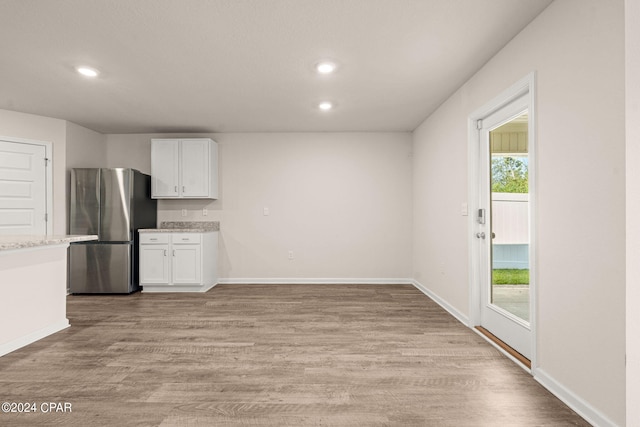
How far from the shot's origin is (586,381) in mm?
1773

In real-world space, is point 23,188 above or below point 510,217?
above

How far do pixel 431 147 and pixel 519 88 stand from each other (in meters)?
2.03

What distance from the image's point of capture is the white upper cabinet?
Answer: 4977 mm

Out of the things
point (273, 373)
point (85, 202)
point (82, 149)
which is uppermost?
point (82, 149)

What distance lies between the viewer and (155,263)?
469cm

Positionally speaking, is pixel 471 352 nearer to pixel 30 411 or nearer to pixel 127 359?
pixel 127 359

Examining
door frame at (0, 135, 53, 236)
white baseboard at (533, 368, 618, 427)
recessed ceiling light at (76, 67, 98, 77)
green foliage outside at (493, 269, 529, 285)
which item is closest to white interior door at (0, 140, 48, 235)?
door frame at (0, 135, 53, 236)

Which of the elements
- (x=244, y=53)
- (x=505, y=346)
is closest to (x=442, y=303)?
(x=505, y=346)

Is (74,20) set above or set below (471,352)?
above

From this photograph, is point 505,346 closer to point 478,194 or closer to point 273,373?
point 478,194

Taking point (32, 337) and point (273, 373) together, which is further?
point (32, 337)

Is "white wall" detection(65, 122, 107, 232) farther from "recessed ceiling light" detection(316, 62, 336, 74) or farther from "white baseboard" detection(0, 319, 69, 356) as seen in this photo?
"recessed ceiling light" detection(316, 62, 336, 74)

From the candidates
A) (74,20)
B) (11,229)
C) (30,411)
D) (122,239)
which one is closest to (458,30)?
(74,20)

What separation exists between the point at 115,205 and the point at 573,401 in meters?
5.23
